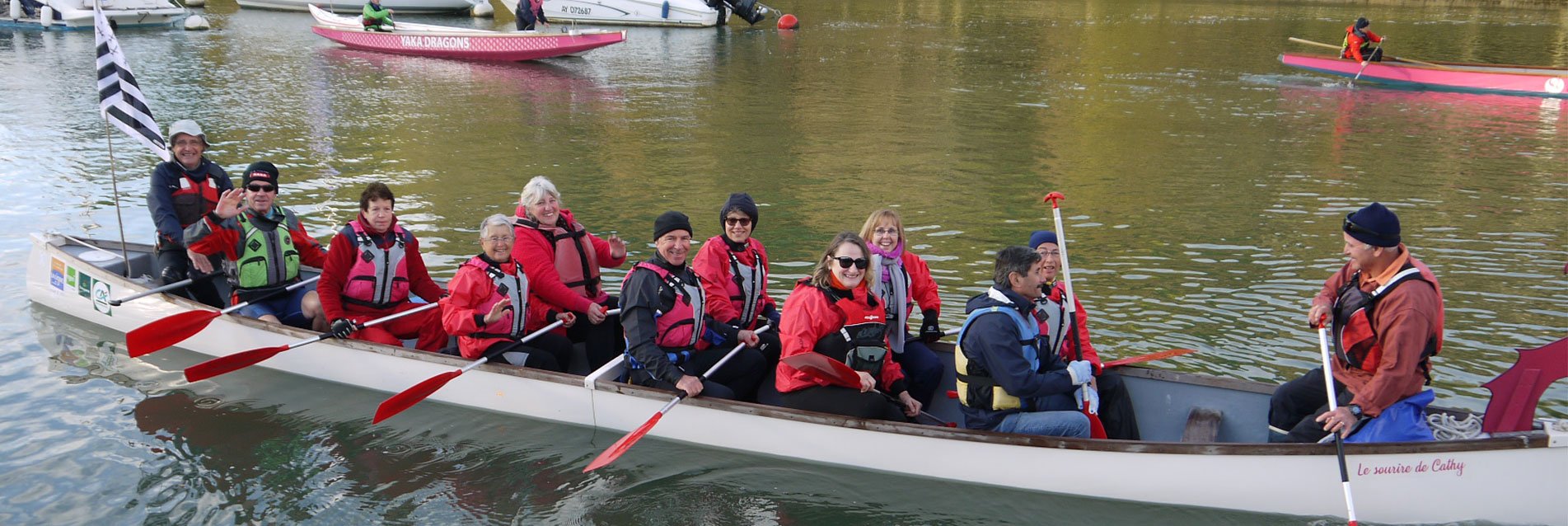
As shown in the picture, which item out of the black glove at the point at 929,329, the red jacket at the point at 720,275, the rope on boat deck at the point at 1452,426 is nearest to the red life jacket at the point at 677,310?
the red jacket at the point at 720,275

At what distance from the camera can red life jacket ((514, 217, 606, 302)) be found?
716cm

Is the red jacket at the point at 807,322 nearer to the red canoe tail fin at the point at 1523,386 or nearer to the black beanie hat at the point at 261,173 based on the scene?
the red canoe tail fin at the point at 1523,386

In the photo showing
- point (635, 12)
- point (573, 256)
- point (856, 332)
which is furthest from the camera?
point (635, 12)

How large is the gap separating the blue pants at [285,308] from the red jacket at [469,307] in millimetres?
1534

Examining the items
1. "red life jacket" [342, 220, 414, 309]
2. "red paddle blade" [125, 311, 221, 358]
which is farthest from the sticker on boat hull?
"red life jacket" [342, 220, 414, 309]

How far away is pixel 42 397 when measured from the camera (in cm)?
735

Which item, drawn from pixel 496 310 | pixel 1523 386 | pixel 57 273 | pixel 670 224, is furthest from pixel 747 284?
pixel 57 273

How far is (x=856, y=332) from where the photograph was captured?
19.3 ft

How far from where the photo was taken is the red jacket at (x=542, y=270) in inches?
276

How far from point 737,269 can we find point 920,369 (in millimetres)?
1267

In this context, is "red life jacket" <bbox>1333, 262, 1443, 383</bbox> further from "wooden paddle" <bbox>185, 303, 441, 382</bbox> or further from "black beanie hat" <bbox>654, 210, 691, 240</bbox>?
"wooden paddle" <bbox>185, 303, 441, 382</bbox>

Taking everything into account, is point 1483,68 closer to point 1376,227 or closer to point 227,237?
point 1376,227

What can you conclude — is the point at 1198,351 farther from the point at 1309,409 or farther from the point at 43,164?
the point at 43,164

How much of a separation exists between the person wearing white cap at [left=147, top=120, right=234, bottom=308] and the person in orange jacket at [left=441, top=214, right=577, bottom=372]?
229 cm
